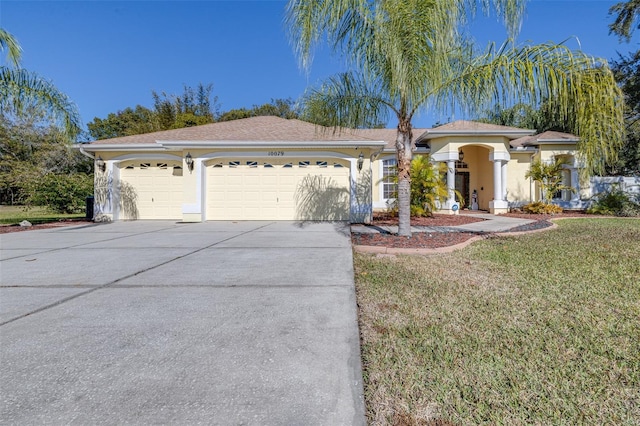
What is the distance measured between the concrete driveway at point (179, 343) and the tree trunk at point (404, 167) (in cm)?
275

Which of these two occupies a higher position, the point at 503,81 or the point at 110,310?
the point at 503,81

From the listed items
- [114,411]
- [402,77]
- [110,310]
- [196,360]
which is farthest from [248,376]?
[402,77]

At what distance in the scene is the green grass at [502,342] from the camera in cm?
172

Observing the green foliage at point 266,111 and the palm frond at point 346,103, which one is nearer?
the palm frond at point 346,103

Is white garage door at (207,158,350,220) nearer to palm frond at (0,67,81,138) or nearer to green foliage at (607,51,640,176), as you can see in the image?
palm frond at (0,67,81,138)

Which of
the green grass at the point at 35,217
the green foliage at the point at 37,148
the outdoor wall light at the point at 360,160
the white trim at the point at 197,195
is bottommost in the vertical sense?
the green grass at the point at 35,217

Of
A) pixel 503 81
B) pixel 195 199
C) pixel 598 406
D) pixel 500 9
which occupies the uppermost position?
pixel 500 9

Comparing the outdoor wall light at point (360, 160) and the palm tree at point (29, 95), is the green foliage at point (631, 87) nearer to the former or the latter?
the outdoor wall light at point (360, 160)

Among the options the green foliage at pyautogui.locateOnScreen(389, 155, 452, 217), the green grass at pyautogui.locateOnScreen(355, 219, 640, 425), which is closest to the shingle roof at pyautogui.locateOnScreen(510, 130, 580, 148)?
the green foliage at pyautogui.locateOnScreen(389, 155, 452, 217)

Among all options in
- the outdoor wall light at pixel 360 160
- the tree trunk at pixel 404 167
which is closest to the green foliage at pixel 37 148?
the outdoor wall light at pixel 360 160

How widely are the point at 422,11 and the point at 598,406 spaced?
19.9ft

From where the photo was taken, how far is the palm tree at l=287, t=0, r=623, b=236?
4.88m

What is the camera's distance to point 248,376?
1.97 m

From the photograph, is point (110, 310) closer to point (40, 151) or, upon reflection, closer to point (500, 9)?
point (500, 9)
